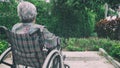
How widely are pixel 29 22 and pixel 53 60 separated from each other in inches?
25.2

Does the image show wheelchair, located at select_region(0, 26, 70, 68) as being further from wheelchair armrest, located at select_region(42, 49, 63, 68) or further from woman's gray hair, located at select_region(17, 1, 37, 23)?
woman's gray hair, located at select_region(17, 1, 37, 23)

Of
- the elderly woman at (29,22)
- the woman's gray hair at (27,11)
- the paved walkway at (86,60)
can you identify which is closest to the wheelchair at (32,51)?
the elderly woman at (29,22)

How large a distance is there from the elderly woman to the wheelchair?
0.36 feet

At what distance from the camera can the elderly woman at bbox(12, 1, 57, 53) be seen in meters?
5.67

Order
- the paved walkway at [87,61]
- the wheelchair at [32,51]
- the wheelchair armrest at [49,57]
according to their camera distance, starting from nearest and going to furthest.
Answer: the wheelchair armrest at [49,57] → the wheelchair at [32,51] → the paved walkway at [87,61]

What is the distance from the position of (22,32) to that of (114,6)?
5.63 metres

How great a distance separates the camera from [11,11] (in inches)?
651

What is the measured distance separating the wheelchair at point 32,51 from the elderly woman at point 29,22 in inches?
4.3

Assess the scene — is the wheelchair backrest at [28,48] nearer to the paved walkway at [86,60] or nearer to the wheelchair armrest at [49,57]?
the wheelchair armrest at [49,57]

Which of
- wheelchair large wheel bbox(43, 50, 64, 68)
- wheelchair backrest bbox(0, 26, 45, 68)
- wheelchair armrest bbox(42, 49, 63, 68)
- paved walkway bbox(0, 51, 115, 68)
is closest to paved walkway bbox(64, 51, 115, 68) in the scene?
paved walkway bbox(0, 51, 115, 68)

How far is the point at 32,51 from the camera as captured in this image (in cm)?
562

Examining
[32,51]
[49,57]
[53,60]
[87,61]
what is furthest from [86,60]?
[49,57]

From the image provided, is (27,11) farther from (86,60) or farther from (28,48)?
(86,60)

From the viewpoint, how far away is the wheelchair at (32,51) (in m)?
5.53
